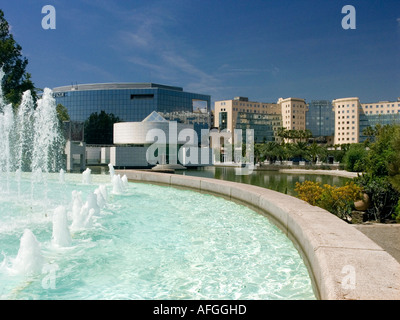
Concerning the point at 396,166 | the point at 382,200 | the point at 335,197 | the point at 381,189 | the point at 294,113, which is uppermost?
the point at 294,113

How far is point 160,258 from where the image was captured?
6051 millimetres

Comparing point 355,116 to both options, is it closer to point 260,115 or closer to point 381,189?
point 260,115

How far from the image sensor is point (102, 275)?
523 cm

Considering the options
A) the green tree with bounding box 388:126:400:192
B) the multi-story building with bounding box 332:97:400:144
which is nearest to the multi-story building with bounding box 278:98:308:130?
the multi-story building with bounding box 332:97:400:144

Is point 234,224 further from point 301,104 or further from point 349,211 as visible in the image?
point 301,104

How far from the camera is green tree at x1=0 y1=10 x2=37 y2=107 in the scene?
123ft

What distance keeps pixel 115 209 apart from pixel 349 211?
7.28 metres

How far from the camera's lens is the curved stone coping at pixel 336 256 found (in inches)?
138

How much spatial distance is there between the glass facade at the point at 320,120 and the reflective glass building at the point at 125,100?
75127mm

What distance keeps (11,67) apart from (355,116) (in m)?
129

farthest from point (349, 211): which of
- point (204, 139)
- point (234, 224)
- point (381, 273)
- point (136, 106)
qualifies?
point (136, 106)

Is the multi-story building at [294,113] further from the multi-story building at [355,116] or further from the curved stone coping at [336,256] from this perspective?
the curved stone coping at [336,256]

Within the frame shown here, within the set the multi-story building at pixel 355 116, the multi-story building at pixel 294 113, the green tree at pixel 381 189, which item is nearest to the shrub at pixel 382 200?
the green tree at pixel 381 189

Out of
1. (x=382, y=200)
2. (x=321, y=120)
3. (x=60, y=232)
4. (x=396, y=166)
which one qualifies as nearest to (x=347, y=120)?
→ (x=321, y=120)
